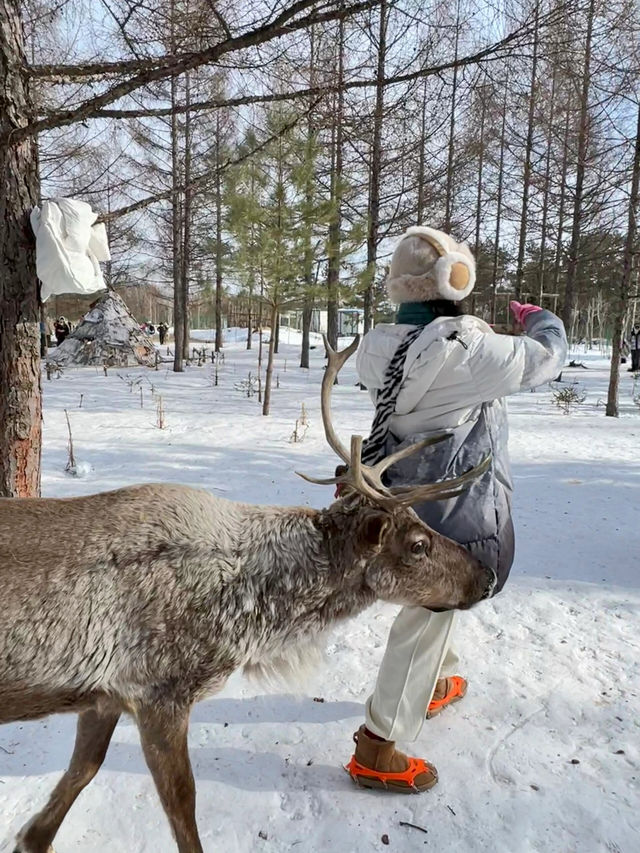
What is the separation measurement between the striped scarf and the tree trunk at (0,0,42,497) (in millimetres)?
2285

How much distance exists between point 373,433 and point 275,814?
1.47 metres

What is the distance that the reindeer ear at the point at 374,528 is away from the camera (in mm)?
2068

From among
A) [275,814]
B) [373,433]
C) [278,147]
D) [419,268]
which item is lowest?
[275,814]

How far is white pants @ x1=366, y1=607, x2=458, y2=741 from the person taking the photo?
7.57 ft

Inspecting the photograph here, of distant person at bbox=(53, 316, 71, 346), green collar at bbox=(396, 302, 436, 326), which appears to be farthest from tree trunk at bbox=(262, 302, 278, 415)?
distant person at bbox=(53, 316, 71, 346)

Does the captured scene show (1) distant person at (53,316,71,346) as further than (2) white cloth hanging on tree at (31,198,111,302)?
Yes

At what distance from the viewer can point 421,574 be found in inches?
84.7

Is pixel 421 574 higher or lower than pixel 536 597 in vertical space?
A: higher

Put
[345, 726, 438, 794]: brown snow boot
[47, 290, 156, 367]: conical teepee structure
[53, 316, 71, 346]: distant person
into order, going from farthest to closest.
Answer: [53, 316, 71, 346]: distant person
[47, 290, 156, 367]: conical teepee structure
[345, 726, 438, 794]: brown snow boot

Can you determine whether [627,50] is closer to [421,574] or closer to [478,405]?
[478,405]

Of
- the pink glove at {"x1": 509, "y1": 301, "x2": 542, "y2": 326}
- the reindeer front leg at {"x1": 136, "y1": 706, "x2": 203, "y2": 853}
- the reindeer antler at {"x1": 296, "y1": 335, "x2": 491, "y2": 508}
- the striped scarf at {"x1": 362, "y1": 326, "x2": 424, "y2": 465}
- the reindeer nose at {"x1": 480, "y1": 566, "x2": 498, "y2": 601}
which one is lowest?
the reindeer front leg at {"x1": 136, "y1": 706, "x2": 203, "y2": 853}

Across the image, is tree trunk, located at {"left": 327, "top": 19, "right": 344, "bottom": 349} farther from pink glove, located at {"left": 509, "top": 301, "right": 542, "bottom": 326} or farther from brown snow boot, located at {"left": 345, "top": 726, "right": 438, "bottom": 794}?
brown snow boot, located at {"left": 345, "top": 726, "right": 438, "bottom": 794}

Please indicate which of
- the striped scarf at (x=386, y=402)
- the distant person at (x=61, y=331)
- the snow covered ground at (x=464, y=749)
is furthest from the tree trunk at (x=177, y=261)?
the striped scarf at (x=386, y=402)

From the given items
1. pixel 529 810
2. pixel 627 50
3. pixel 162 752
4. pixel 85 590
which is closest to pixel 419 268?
pixel 85 590
